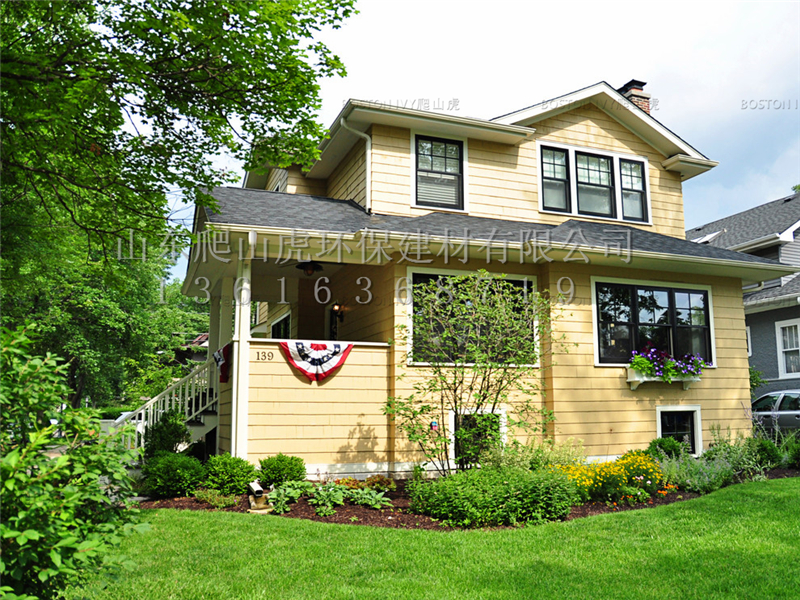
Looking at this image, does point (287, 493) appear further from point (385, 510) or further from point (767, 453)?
point (767, 453)

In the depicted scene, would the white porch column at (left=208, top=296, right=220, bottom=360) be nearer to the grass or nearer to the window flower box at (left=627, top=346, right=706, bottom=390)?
the grass

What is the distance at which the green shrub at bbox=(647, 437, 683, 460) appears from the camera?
10.3 meters

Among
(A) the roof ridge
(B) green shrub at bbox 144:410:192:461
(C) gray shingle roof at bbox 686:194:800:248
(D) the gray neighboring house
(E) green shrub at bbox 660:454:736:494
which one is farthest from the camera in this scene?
(A) the roof ridge

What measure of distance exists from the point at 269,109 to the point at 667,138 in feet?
29.4

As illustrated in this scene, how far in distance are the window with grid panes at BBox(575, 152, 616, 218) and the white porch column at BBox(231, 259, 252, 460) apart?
6.93 m

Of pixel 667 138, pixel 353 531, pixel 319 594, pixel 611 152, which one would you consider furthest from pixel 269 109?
pixel 667 138

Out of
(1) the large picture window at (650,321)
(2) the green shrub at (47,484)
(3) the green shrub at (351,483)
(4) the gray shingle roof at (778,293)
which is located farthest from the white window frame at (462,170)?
(4) the gray shingle roof at (778,293)

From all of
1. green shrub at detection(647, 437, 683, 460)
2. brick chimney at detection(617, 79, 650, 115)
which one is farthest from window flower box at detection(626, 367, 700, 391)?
brick chimney at detection(617, 79, 650, 115)

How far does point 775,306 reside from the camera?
17688 millimetres

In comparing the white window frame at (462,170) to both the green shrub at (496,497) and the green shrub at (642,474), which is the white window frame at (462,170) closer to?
→ the green shrub at (642,474)

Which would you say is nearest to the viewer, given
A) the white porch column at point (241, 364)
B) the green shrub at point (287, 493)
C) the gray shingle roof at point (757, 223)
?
the green shrub at point (287, 493)

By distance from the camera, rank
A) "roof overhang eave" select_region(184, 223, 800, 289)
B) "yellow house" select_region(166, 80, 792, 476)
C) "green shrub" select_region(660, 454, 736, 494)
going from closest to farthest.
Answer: "green shrub" select_region(660, 454, 736, 494)
"roof overhang eave" select_region(184, 223, 800, 289)
"yellow house" select_region(166, 80, 792, 476)

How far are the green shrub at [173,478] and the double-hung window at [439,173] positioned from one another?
19.4 ft

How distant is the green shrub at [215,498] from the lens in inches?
305
